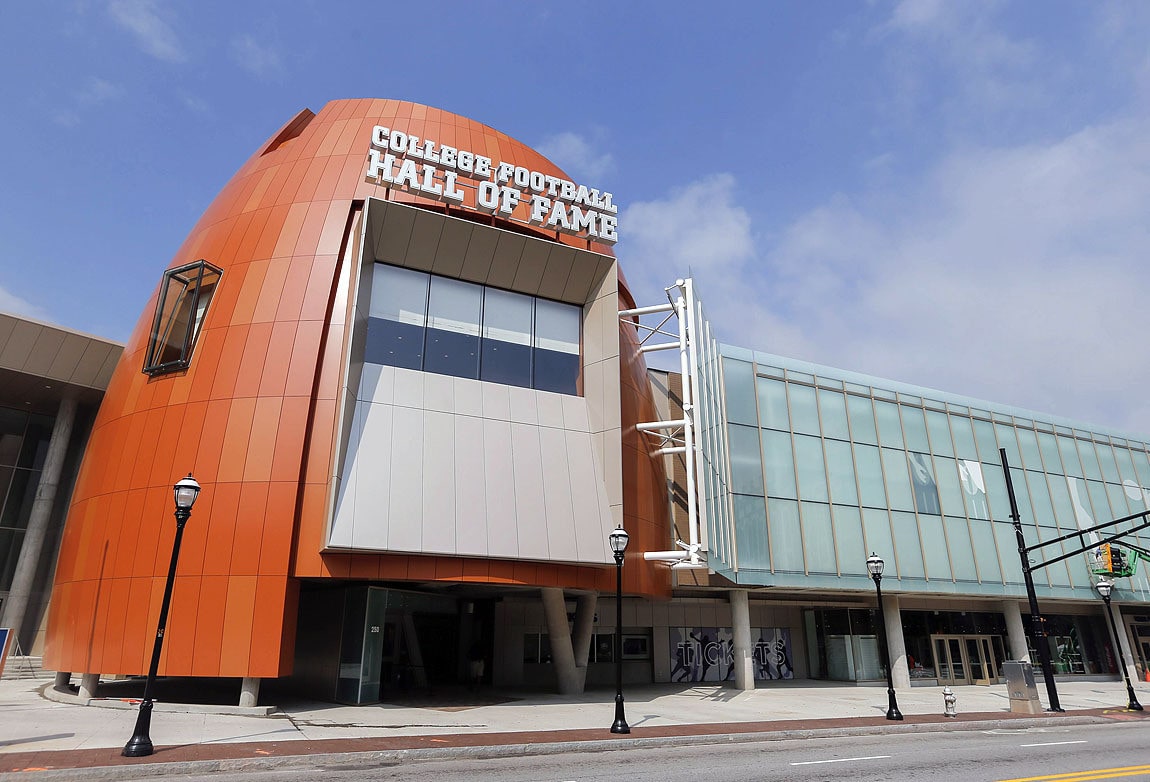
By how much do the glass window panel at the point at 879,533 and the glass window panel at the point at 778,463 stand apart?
4.09 meters

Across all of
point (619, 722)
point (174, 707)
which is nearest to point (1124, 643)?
point (619, 722)

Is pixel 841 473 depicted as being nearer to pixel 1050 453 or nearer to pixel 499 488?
pixel 1050 453

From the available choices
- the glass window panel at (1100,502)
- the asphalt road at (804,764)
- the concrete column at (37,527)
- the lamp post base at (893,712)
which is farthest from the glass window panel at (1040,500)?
the concrete column at (37,527)

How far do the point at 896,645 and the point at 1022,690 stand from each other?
9905 mm

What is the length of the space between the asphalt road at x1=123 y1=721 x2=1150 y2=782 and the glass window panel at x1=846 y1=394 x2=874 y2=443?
1787cm

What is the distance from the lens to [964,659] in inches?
1416

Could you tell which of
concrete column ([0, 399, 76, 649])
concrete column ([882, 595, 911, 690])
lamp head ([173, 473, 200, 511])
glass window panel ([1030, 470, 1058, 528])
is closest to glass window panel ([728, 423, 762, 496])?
concrete column ([882, 595, 911, 690])

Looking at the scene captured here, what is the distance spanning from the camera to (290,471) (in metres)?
19.3

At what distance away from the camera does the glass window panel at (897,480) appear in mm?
32688

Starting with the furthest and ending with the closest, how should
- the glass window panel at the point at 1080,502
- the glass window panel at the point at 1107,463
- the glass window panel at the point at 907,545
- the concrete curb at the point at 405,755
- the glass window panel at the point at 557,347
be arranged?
the glass window panel at the point at 1107,463, the glass window panel at the point at 1080,502, the glass window panel at the point at 907,545, the glass window panel at the point at 557,347, the concrete curb at the point at 405,755

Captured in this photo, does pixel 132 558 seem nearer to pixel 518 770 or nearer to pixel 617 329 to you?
pixel 518 770

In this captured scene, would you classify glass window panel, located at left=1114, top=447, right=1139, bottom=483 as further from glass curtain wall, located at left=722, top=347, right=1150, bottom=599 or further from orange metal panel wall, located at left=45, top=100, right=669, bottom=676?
orange metal panel wall, located at left=45, top=100, right=669, bottom=676

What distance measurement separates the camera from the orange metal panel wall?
60.1 feet

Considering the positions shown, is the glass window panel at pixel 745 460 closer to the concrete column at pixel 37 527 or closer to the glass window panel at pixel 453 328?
the glass window panel at pixel 453 328
